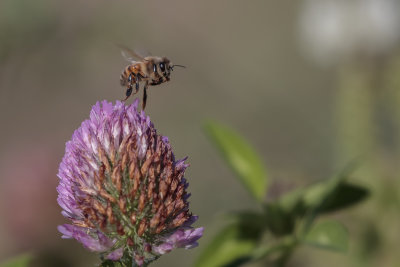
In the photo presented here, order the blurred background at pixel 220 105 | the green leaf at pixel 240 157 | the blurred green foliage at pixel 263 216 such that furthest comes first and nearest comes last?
the blurred background at pixel 220 105
the green leaf at pixel 240 157
the blurred green foliage at pixel 263 216

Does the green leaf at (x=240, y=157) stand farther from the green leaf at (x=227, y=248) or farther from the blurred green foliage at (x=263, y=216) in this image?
the green leaf at (x=227, y=248)

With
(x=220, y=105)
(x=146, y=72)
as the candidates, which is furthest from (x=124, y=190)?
(x=220, y=105)

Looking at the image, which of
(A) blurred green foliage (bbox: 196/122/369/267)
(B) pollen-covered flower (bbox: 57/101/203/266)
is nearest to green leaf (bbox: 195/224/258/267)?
(A) blurred green foliage (bbox: 196/122/369/267)

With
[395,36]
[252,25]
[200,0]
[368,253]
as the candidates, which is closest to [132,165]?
[368,253]

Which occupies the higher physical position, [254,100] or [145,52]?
[254,100]

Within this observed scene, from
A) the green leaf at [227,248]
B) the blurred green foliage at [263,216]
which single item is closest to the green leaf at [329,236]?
the blurred green foliage at [263,216]

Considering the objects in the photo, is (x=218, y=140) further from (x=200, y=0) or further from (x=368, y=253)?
(x=200, y=0)
